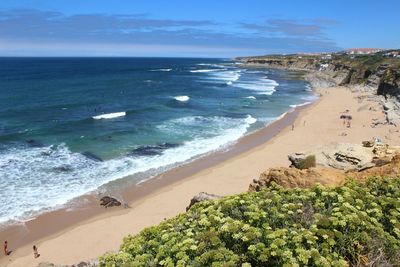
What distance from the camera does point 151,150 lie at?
112ft

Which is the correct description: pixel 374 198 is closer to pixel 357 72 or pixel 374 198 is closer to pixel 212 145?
pixel 212 145

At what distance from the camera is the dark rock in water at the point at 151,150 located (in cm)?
3300

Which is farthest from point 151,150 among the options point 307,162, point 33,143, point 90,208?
point 307,162

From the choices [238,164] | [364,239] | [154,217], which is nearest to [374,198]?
[364,239]

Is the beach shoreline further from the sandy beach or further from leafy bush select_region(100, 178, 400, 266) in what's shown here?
leafy bush select_region(100, 178, 400, 266)

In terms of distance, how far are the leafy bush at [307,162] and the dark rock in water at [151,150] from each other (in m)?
16.8

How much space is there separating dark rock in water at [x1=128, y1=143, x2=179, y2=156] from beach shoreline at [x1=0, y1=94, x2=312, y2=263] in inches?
145

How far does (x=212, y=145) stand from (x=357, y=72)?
63.6 metres

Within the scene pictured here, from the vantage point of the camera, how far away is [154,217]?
2198 cm

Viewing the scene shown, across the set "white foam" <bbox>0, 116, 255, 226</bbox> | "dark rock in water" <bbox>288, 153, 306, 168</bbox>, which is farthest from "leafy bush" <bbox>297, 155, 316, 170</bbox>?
"white foam" <bbox>0, 116, 255, 226</bbox>

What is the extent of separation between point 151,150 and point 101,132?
802cm

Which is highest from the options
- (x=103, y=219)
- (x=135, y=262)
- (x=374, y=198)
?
(x=374, y=198)

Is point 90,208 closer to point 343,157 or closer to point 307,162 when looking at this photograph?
point 307,162

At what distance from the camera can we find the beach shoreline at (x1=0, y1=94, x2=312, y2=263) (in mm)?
20219
